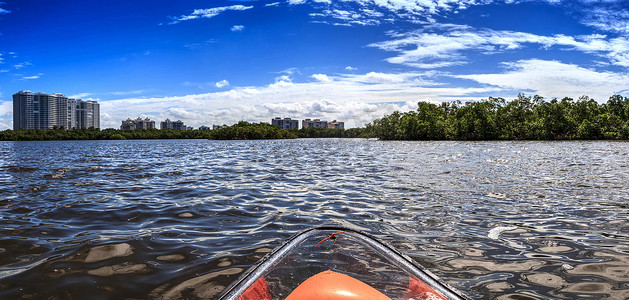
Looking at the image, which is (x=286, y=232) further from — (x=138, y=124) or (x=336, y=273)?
(x=138, y=124)

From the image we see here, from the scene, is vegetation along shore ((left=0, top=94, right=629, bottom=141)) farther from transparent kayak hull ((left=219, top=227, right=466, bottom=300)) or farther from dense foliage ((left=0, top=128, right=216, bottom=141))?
transparent kayak hull ((left=219, top=227, right=466, bottom=300))

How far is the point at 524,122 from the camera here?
256 feet

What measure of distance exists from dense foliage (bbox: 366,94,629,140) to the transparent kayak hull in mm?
79743

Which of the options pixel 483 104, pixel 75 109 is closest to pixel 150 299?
pixel 483 104

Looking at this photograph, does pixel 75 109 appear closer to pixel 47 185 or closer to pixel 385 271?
pixel 47 185

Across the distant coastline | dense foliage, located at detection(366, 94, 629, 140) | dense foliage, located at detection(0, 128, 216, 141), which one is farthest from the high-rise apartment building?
dense foliage, located at detection(366, 94, 629, 140)

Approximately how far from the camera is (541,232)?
4.91m

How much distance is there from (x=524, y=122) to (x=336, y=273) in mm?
89935

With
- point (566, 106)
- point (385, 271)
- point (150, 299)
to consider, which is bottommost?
point (150, 299)

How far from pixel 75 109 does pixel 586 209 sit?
217 m

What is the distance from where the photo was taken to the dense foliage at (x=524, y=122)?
217 ft

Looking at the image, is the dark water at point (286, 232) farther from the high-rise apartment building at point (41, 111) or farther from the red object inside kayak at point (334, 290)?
the high-rise apartment building at point (41, 111)

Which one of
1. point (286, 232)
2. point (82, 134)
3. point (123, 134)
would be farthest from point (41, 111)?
point (286, 232)

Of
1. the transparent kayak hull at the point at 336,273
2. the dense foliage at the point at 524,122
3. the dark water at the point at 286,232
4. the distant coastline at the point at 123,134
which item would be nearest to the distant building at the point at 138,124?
the distant coastline at the point at 123,134
